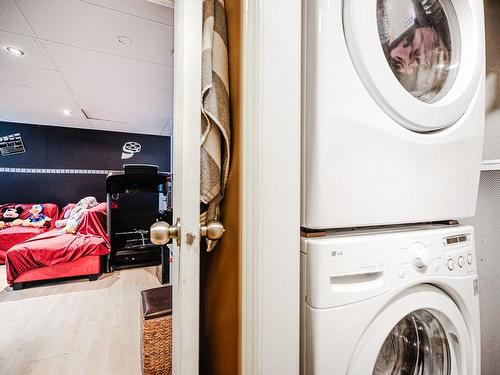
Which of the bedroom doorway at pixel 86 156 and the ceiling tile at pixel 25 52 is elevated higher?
the ceiling tile at pixel 25 52

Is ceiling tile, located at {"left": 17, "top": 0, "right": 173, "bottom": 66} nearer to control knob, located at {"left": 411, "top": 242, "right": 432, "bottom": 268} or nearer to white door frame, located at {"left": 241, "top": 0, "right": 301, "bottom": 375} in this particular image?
white door frame, located at {"left": 241, "top": 0, "right": 301, "bottom": 375}

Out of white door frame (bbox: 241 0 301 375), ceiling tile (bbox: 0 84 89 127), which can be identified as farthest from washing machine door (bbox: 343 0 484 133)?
ceiling tile (bbox: 0 84 89 127)

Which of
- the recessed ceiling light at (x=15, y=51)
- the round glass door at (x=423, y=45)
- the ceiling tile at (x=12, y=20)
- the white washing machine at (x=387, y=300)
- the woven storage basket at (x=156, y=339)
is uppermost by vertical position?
the recessed ceiling light at (x=15, y=51)

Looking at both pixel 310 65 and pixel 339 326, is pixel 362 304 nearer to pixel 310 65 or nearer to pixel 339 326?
pixel 339 326

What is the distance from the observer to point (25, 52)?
7.10ft

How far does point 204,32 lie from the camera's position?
71 cm

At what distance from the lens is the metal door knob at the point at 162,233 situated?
1.95 ft

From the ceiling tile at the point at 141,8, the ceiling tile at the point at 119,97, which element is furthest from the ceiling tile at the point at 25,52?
the ceiling tile at the point at 141,8

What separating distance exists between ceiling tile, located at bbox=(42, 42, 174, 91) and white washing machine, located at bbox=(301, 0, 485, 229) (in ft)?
7.37

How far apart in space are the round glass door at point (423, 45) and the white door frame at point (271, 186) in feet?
1.49

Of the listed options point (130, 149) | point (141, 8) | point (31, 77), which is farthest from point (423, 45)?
point (130, 149)

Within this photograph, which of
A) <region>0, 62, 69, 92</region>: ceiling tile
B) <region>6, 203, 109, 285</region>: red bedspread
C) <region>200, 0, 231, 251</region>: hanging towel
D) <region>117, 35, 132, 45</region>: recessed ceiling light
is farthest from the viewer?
<region>6, 203, 109, 285</region>: red bedspread

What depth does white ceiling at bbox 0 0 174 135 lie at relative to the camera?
1663 mm

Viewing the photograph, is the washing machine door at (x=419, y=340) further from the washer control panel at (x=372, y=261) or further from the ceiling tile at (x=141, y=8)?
the ceiling tile at (x=141, y=8)
